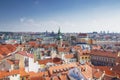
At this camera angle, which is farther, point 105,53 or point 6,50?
point 105,53

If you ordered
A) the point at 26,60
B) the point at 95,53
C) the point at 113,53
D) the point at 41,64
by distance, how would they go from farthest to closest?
the point at 95,53 → the point at 113,53 → the point at 41,64 → the point at 26,60

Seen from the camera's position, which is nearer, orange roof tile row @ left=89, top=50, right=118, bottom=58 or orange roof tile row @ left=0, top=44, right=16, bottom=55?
orange roof tile row @ left=0, top=44, right=16, bottom=55

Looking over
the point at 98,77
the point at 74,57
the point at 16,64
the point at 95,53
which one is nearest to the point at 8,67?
the point at 16,64

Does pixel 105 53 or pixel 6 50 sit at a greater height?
pixel 6 50

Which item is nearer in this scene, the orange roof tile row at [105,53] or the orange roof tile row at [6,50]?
the orange roof tile row at [6,50]

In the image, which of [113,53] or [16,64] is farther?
[113,53]

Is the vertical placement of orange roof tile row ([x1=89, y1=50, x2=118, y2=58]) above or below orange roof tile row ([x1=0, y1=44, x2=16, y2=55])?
below

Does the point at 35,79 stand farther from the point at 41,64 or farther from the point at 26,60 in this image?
the point at 41,64

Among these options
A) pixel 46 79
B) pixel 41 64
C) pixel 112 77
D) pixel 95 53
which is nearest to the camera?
pixel 46 79

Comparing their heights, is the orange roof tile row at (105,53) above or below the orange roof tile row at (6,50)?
below
